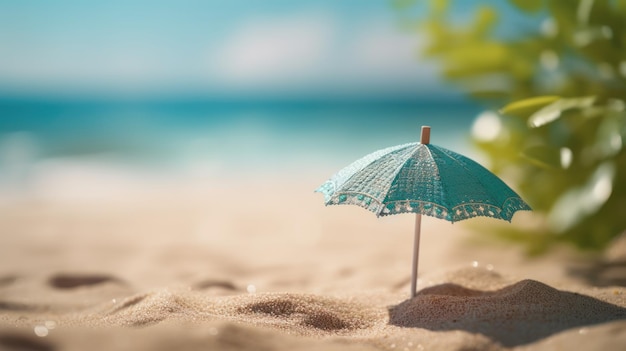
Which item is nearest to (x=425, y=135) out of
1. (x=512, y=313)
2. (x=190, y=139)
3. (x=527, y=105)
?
(x=527, y=105)

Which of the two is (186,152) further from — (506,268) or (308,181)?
(506,268)

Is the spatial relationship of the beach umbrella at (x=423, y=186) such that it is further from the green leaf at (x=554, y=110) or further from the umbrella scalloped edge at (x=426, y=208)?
the green leaf at (x=554, y=110)

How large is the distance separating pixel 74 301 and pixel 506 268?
211 cm

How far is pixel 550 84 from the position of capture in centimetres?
302

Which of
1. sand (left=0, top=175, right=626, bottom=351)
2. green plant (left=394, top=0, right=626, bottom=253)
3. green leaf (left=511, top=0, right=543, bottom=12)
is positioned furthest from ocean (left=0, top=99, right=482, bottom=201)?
sand (left=0, top=175, right=626, bottom=351)

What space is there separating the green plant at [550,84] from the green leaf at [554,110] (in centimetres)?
21

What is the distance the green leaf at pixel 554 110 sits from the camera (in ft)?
6.77

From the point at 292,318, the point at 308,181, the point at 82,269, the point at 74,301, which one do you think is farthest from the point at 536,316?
the point at 308,181

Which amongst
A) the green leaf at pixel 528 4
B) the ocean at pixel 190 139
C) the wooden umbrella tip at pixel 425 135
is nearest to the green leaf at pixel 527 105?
the wooden umbrella tip at pixel 425 135

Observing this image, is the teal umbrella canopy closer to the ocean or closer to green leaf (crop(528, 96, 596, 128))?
green leaf (crop(528, 96, 596, 128))

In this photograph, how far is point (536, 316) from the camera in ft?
5.56

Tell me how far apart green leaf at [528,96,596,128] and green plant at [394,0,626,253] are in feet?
0.68

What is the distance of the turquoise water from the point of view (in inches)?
374

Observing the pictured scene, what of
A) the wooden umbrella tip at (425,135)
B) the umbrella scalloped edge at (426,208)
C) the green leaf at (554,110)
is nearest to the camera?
the umbrella scalloped edge at (426,208)
